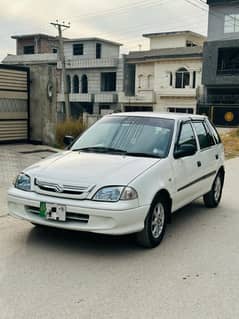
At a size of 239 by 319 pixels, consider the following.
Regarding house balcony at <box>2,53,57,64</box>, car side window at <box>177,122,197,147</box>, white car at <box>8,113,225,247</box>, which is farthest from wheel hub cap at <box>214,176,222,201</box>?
house balcony at <box>2,53,57,64</box>

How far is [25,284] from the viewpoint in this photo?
13.1 ft

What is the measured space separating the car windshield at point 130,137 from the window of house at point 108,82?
40.4m

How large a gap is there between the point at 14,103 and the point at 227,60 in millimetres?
28830

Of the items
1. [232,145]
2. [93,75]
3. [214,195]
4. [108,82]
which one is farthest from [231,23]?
[214,195]

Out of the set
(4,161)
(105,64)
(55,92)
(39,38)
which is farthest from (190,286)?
(39,38)

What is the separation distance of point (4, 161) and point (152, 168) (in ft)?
22.7

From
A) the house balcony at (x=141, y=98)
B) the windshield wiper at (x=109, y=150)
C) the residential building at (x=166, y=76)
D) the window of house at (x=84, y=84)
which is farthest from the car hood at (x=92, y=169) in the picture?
the window of house at (x=84, y=84)

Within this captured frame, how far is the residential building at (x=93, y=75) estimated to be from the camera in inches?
1756

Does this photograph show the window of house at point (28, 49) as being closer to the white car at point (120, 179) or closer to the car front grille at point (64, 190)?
the white car at point (120, 179)

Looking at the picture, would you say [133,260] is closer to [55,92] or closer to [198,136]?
[198,136]

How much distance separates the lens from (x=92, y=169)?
194 inches

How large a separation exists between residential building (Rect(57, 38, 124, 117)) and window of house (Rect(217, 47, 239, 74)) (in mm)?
10866

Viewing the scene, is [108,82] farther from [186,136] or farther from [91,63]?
[186,136]

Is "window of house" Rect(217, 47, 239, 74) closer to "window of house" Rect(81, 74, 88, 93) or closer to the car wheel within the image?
"window of house" Rect(81, 74, 88, 93)
